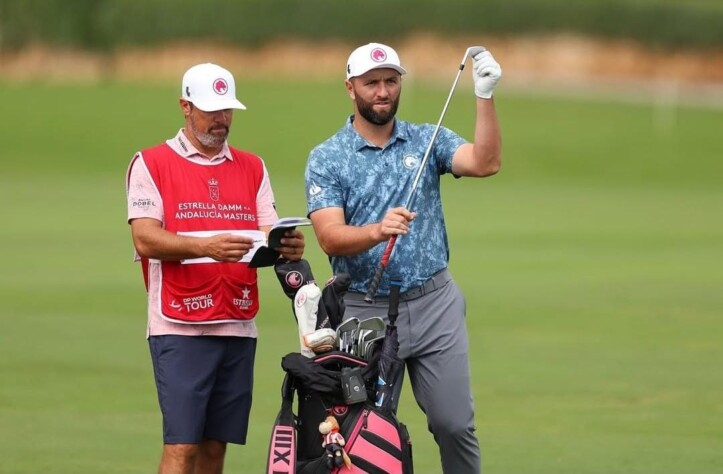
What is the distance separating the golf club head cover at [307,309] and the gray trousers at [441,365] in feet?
1.95

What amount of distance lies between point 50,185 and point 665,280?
1872 cm

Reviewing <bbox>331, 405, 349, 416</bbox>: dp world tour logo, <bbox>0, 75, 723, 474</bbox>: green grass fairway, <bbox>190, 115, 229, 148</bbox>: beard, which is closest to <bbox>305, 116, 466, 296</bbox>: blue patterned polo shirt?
<bbox>190, 115, 229, 148</bbox>: beard

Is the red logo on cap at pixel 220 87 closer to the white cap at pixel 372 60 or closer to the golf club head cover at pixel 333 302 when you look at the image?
the white cap at pixel 372 60

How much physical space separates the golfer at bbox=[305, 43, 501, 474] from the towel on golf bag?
2.17 feet

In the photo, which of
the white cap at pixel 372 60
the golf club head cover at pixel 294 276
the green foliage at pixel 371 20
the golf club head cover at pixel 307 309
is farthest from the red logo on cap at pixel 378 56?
the green foliage at pixel 371 20

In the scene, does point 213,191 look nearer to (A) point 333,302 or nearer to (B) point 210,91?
(B) point 210,91

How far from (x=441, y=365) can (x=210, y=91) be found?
5.43 ft

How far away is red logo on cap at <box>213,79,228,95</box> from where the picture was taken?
7.50 metres

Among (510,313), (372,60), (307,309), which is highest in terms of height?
(372,60)

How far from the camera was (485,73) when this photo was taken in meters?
7.34

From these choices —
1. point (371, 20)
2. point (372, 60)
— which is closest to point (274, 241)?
point (372, 60)

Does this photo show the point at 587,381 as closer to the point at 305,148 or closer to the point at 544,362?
the point at 544,362

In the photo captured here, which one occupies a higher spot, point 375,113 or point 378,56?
point 378,56

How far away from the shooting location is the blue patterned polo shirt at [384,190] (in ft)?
25.3
